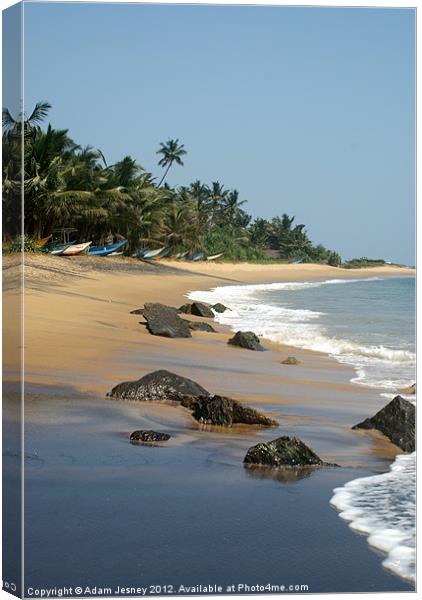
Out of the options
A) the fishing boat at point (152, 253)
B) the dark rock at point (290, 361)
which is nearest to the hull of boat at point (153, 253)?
the fishing boat at point (152, 253)

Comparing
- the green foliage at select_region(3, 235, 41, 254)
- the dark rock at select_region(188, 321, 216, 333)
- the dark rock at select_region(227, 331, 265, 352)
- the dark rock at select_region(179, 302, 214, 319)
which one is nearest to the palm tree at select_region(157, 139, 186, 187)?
the green foliage at select_region(3, 235, 41, 254)

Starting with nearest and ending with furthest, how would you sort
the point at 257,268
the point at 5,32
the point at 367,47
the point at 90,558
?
the point at 90,558 → the point at 5,32 → the point at 367,47 → the point at 257,268

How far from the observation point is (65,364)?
486 centimetres

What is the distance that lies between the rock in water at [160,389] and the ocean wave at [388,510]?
3.17ft

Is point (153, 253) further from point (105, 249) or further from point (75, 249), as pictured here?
point (75, 249)

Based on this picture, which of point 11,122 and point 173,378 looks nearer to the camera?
point 11,122

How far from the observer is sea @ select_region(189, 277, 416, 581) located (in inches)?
175

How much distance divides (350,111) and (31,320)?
1933mm

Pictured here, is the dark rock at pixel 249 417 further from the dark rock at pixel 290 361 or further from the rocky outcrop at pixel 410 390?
the dark rock at pixel 290 361

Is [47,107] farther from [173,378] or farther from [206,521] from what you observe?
[206,521]

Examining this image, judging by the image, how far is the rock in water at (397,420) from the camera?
15.5 feet

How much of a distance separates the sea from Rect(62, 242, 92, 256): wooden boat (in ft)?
2.40

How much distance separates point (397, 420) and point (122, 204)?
1774 mm

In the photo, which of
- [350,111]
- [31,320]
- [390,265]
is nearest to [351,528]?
[390,265]
